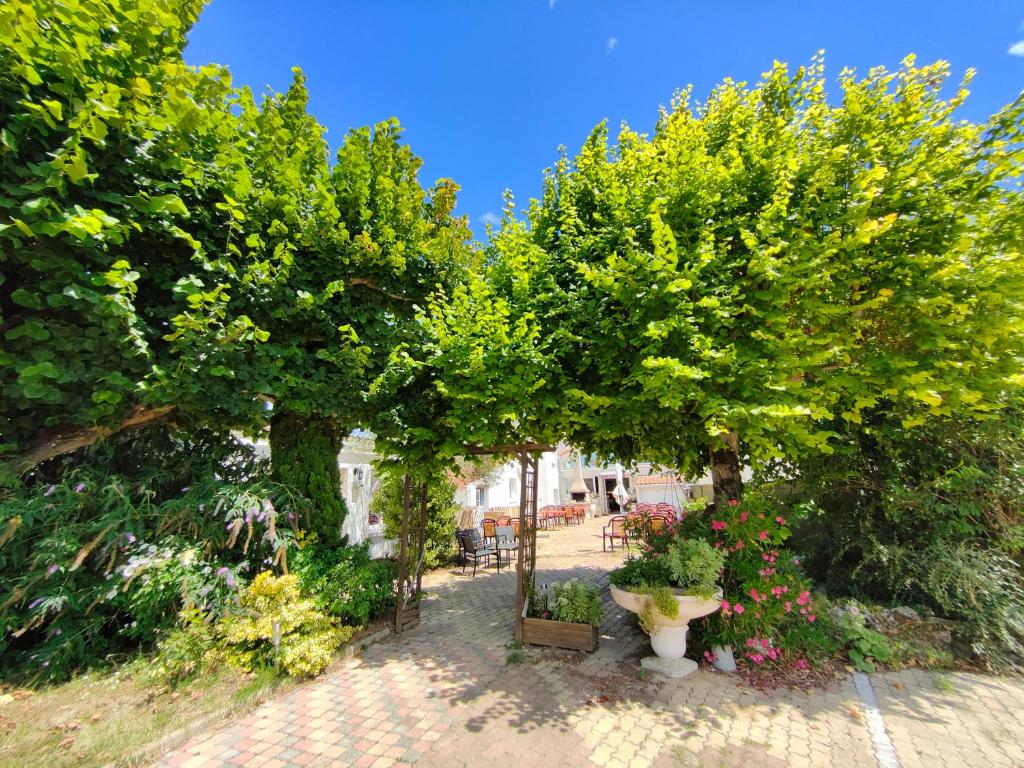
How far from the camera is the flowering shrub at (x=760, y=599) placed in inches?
210

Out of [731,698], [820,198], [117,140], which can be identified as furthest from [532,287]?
[731,698]

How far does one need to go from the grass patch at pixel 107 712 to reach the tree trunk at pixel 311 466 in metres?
2.16

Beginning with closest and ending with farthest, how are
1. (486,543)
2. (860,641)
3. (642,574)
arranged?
1. (860,641)
2. (642,574)
3. (486,543)

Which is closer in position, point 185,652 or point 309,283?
point 185,652

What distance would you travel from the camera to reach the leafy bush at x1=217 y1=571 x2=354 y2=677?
498 cm


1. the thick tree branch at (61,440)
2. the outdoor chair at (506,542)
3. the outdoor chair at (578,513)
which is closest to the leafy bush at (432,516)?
the outdoor chair at (506,542)

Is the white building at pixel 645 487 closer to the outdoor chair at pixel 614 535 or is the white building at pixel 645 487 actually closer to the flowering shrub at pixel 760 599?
the outdoor chair at pixel 614 535

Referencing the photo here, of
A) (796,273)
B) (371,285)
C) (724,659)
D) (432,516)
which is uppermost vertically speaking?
(371,285)

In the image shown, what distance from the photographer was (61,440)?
5074mm

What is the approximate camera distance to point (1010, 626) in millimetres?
5375

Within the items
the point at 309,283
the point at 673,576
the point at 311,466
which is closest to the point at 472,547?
the point at 311,466

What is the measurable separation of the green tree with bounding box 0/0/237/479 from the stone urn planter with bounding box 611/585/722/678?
6406 mm

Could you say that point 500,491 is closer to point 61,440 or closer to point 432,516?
point 432,516

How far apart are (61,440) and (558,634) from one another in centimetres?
706
